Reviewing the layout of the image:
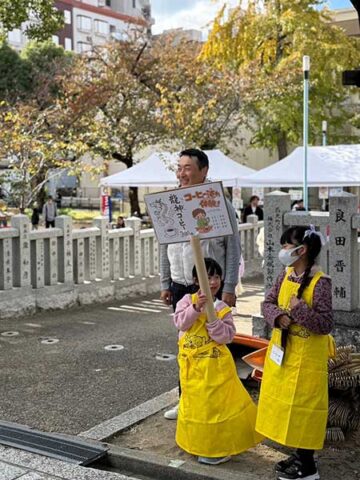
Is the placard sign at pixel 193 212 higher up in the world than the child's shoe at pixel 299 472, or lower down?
higher up

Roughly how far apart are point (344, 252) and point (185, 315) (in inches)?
92.6

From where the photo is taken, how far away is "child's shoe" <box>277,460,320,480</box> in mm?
3465

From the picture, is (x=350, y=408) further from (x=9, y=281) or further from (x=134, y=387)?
(x=9, y=281)

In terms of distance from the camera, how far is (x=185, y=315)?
12.1 ft

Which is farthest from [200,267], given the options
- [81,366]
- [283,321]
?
[81,366]

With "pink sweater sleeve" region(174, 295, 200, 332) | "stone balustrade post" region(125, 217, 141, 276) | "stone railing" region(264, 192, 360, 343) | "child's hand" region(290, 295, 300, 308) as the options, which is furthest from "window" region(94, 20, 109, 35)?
"child's hand" region(290, 295, 300, 308)

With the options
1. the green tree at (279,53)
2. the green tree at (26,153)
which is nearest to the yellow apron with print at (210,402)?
the green tree at (26,153)

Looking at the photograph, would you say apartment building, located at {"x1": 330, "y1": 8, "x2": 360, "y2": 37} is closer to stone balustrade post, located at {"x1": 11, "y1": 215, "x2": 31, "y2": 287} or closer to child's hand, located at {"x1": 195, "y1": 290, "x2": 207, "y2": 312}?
stone balustrade post, located at {"x1": 11, "y1": 215, "x2": 31, "y2": 287}

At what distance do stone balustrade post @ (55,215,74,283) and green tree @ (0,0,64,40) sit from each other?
11.3 ft

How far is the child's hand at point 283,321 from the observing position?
350cm

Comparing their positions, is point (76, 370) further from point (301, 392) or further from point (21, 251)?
point (21, 251)

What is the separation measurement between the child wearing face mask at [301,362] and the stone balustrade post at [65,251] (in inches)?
240

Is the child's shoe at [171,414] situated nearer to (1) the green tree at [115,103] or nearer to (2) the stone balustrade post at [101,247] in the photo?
(2) the stone balustrade post at [101,247]

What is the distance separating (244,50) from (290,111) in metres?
2.88
